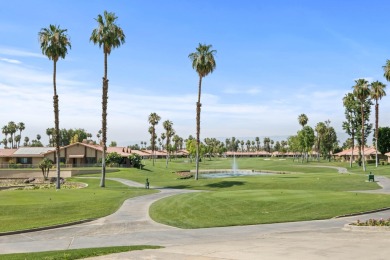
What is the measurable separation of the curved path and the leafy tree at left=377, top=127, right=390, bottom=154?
9852 centimetres

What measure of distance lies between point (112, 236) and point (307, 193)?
19.4m

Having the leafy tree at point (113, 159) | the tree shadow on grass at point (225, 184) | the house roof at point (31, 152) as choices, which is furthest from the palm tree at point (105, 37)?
the house roof at point (31, 152)

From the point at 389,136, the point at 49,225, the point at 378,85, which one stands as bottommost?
the point at 49,225

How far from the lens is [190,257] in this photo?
14.8 m

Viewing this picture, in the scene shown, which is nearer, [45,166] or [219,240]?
[219,240]

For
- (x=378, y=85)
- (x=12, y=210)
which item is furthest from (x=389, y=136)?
(x=12, y=210)

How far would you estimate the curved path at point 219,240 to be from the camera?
50.1 feet

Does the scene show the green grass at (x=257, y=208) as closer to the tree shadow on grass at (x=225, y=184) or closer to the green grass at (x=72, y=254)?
the green grass at (x=72, y=254)

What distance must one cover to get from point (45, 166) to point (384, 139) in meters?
91.4

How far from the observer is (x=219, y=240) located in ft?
65.0

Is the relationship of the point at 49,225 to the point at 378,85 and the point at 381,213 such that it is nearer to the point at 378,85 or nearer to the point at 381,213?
the point at 381,213

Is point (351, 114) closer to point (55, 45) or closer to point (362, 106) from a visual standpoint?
point (362, 106)

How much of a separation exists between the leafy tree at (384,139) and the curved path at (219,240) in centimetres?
9852

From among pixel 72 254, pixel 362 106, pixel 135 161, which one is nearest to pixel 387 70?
pixel 362 106
